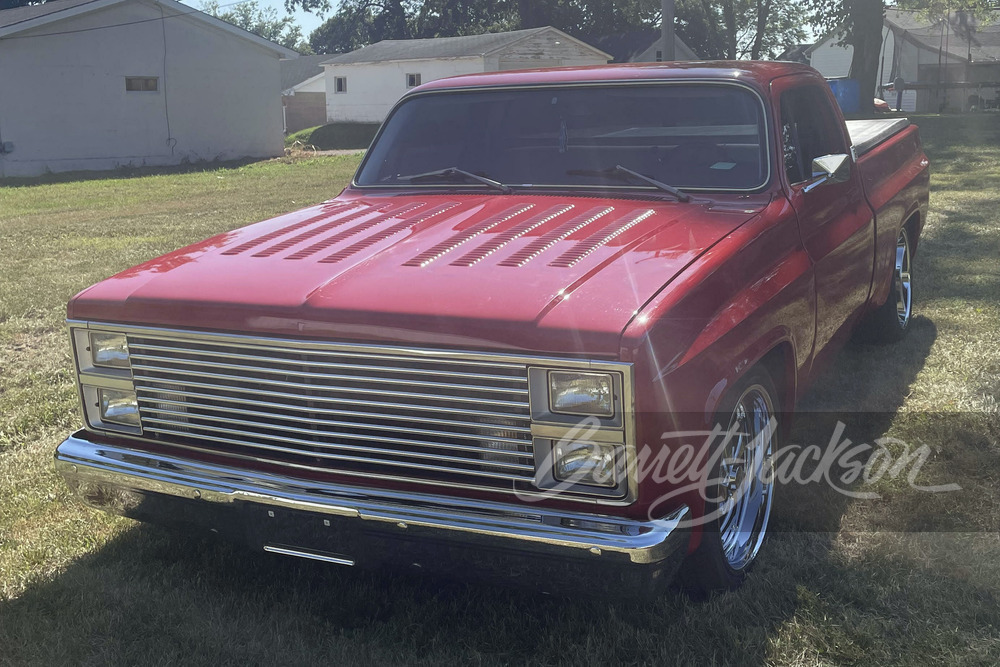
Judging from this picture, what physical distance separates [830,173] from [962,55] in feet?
179

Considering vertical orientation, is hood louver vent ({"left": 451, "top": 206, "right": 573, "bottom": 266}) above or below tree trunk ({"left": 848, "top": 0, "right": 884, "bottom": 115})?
below

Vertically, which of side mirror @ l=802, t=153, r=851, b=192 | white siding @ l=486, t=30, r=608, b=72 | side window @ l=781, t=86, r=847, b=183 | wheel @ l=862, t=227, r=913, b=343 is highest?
white siding @ l=486, t=30, r=608, b=72

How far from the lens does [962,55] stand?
5194 centimetres

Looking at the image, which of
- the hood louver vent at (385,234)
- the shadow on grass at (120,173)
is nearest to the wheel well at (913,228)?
the hood louver vent at (385,234)

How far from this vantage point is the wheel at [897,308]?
19.0ft

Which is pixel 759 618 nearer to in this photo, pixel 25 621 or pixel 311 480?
pixel 311 480

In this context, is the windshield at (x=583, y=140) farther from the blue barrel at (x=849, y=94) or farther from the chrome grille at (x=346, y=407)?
the blue barrel at (x=849, y=94)

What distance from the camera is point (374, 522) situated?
9.34ft

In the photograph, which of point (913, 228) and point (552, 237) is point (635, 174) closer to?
point (552, 237)

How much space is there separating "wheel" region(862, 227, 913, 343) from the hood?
2392 mm


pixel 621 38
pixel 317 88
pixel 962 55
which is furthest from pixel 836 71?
pixel 317 88

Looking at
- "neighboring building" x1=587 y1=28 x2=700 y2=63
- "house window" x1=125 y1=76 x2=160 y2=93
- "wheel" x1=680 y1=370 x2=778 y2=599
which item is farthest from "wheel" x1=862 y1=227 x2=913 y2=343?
"neighboring building" x1=587 y1=28 x2=700 y2=63

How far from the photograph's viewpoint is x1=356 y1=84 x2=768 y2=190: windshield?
13.2 ft

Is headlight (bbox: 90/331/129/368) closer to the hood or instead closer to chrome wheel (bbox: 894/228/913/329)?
the hood
